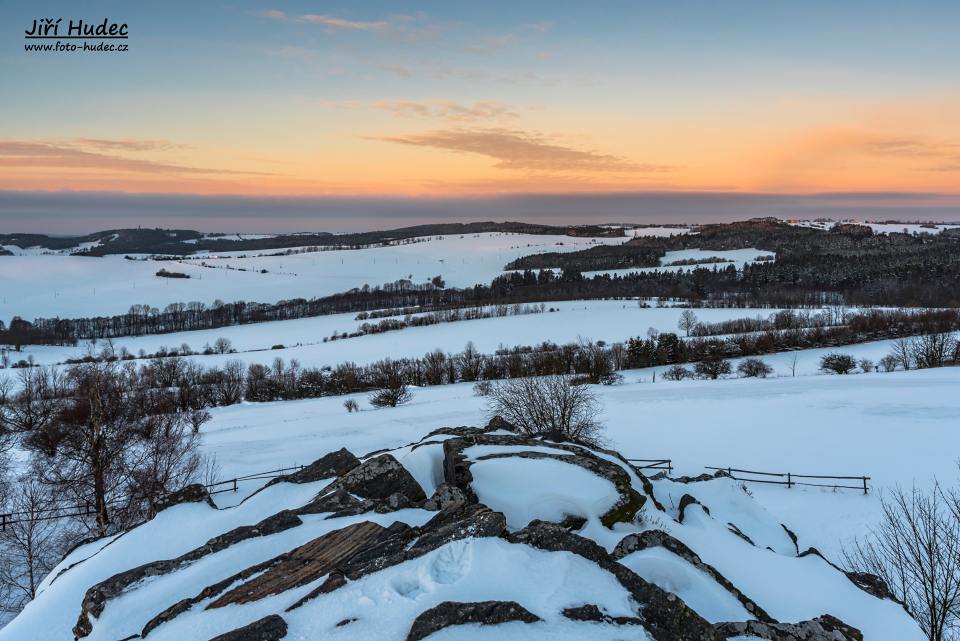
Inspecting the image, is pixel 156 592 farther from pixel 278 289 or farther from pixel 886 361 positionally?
pixel 278 289

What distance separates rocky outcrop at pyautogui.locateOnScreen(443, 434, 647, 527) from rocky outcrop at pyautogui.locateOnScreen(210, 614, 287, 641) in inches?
264

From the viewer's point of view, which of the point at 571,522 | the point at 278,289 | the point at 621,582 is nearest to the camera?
the point at 621,582

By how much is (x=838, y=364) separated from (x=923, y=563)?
56.2 meters

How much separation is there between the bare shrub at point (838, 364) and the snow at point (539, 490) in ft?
210

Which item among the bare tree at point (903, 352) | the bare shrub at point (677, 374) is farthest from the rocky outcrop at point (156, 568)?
the bare tree at point (903, 352)

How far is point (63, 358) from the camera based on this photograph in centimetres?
10025

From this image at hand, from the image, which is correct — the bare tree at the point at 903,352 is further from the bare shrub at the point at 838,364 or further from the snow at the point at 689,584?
the snow at the point at 689,584

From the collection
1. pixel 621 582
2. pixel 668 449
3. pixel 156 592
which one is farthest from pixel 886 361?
pixel 156 592

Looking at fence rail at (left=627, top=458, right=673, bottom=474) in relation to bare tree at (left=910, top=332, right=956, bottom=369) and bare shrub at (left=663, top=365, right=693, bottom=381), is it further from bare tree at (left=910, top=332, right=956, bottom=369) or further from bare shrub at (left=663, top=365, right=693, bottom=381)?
bare tree at (left=910, top=332, right=956, bottom=369)

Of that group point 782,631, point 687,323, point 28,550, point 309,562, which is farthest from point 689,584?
point 687,323

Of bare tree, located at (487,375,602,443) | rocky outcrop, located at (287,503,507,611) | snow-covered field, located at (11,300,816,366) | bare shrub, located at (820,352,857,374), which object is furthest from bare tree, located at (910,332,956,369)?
rocky outcrop, located at (287,503,507,611)

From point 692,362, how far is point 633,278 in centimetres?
10230

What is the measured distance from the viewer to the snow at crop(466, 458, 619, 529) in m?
13.6

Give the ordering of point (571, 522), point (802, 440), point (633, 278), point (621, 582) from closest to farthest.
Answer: point (621, 582), point (571, 522), point (802, 440), point (633, 278)
